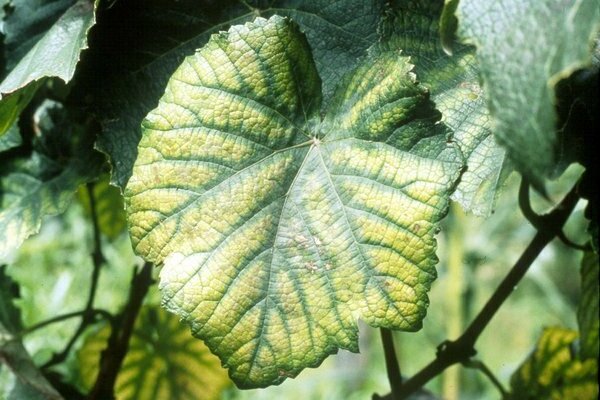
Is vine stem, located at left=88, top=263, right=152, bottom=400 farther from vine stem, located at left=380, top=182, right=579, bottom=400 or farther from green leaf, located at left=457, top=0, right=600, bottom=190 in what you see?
green leaf, located at left=457, top=0, right=600, bottom=190

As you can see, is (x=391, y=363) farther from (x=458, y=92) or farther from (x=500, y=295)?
(x=458, y=92)

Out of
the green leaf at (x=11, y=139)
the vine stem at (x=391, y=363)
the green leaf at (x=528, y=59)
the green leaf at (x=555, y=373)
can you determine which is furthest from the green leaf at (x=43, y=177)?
the green leaf at (x=555, y=373)

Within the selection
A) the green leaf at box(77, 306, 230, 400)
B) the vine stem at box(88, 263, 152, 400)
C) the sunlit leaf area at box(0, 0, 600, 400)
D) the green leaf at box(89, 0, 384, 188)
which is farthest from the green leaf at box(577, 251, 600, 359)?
the green leaf at box(77, 306, 230, 400)

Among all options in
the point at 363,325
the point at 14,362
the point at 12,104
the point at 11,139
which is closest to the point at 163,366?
the point at 14,362

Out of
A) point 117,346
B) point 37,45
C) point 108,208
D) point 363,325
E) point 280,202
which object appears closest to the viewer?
point 280,202

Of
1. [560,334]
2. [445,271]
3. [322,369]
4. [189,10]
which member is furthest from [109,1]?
[322,369]
